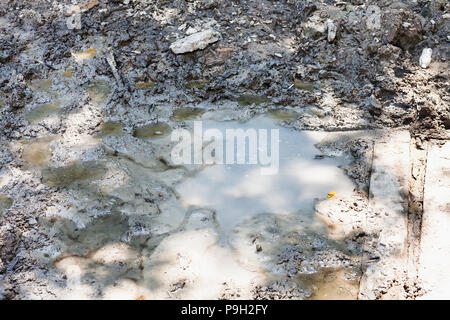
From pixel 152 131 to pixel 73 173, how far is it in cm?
71

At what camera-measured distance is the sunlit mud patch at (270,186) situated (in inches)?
122

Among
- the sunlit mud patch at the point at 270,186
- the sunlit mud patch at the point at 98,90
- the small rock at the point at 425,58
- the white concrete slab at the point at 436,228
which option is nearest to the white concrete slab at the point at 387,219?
the white concrete slab at the point at 436,228

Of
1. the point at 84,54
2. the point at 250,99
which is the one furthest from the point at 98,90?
the point at 250,99

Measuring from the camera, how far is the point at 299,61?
4.20 meters

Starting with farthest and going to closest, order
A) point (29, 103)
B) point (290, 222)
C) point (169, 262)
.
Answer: point (29, 103) → point (290, 222) → point (169, 262)

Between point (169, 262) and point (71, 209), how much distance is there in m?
0.82

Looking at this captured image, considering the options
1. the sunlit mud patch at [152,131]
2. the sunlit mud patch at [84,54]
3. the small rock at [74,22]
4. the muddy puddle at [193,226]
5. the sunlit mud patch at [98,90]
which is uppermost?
the small rock at [74,22]

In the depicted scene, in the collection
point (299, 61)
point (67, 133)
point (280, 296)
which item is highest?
point (299, 61)

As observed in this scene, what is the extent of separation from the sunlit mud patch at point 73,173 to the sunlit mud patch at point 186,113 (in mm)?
782

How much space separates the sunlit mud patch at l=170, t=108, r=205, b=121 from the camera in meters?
3.81

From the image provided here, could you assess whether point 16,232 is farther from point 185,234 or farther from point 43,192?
point 185,234

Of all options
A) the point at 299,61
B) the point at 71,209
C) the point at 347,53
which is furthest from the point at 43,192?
the point at 347,53

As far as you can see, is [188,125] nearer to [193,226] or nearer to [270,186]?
[270,186]

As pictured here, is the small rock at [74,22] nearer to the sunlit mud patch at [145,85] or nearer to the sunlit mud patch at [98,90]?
the sunlit mud patch at [98,90]
